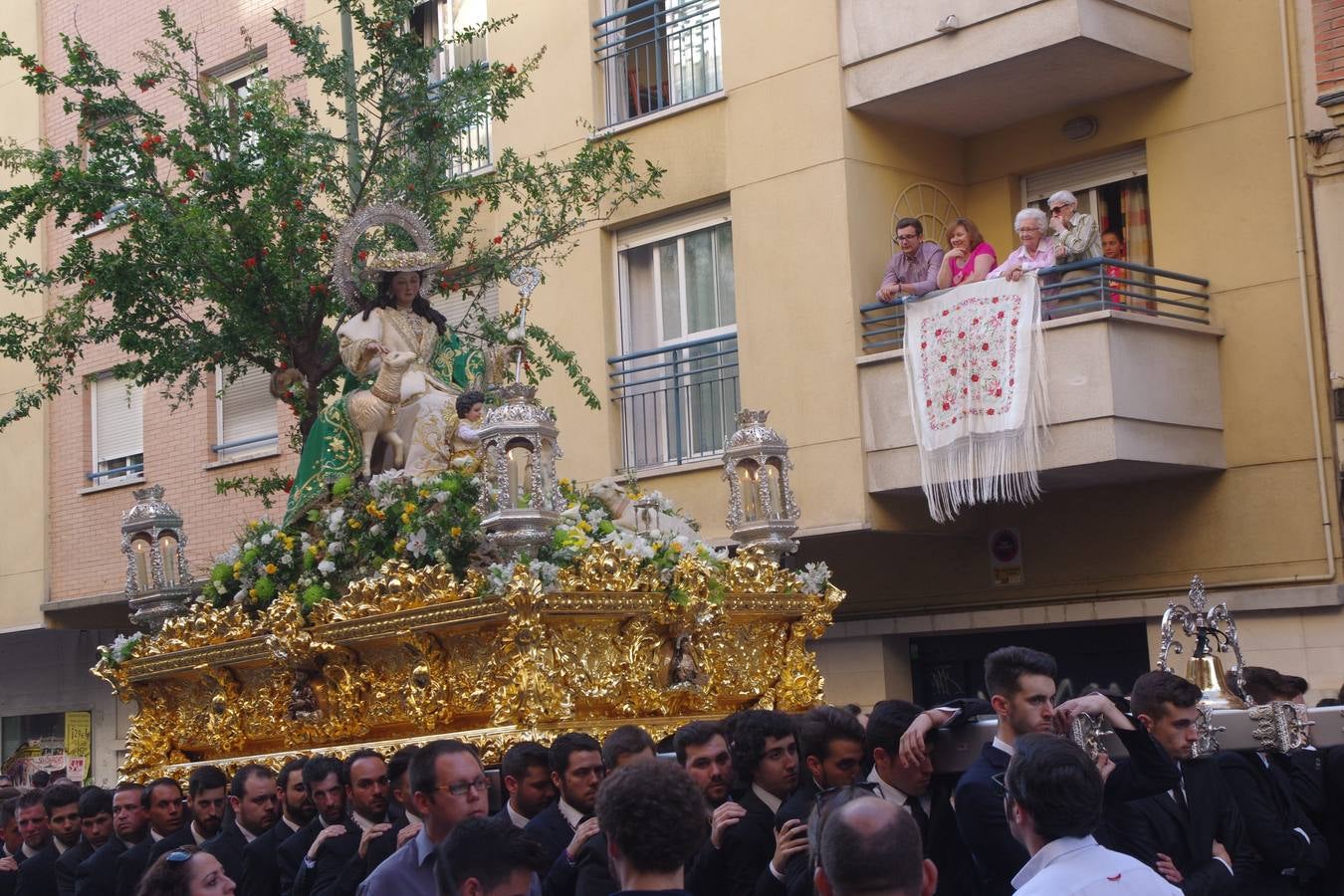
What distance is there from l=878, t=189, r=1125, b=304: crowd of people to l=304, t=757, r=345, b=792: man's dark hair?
6.06 m

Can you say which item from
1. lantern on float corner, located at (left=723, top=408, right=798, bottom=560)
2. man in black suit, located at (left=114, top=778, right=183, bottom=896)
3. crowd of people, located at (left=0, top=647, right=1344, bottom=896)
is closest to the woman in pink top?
lantern on float corner, located at (left=723, top=408, right=798, bottom=560)

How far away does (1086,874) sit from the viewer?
414cm

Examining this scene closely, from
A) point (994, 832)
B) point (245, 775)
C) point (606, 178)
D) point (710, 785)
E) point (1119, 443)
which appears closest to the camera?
point (994, 832)

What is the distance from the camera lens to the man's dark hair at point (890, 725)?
5516 mm

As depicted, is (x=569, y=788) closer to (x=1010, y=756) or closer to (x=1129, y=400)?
(x=1010, y=756)

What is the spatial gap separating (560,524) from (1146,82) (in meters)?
6.36

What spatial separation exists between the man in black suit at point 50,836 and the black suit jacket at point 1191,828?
5.36m

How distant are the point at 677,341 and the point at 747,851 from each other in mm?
9629

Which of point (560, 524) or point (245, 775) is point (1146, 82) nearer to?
point (560, 524)

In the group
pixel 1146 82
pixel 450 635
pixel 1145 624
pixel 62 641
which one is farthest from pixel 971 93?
pixel 62 641

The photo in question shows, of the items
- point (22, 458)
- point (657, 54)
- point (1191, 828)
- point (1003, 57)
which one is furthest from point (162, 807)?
point (22, 458)

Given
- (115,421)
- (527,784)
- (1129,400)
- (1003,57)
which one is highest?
(1003,57)

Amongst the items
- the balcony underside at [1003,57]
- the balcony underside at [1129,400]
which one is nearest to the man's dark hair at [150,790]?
the balcony underside at [1129,400]

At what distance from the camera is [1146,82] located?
1291cm
